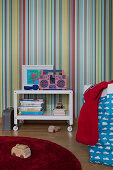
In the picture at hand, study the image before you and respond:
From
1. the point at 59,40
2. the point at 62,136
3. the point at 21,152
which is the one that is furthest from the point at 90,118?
the point at 59,40

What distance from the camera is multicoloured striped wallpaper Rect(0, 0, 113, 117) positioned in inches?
123

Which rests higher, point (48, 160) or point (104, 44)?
point (104, 44)

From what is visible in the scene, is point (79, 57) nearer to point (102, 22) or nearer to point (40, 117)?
point (102, 22)

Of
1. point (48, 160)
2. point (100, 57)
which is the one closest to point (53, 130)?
point (48, 160)

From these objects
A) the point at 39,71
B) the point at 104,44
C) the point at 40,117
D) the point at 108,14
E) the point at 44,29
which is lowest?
the point at 40,117

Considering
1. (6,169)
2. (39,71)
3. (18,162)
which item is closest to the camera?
(6,169)

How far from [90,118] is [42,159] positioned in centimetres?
54

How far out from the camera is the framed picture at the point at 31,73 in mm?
3104

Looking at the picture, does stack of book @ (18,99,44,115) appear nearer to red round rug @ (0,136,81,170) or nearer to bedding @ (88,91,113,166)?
red round rug @ (0,136,81,170)

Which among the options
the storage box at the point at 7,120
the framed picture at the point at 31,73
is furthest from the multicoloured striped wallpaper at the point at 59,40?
the storage box at the point at 7,120

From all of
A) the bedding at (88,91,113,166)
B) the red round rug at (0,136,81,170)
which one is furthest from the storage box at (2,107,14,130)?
the bedding at (88,91,113,166)

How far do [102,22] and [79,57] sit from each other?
0.68m

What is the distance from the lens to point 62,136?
239 centimetres

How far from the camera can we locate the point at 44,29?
316cm
